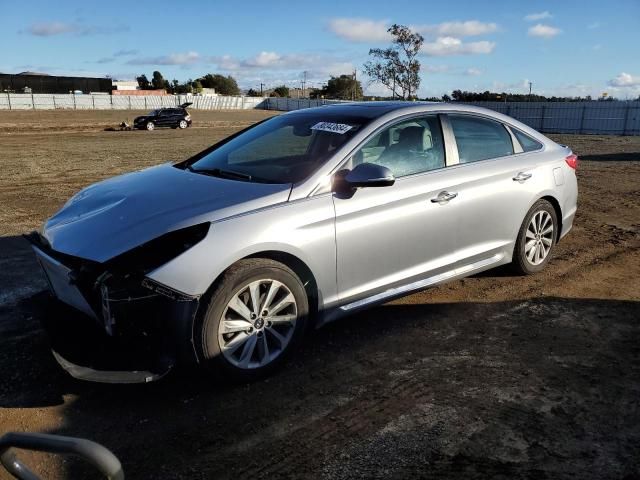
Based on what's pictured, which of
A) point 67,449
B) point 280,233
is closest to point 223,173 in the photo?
point 280,233

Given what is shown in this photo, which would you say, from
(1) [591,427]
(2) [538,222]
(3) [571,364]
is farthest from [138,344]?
(2) [538,222]

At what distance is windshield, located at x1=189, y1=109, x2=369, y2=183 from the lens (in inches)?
161

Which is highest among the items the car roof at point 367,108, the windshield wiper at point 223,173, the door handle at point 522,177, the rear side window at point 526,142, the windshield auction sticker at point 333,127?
the car roof at point 367,108

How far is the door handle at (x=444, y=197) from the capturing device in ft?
14.4

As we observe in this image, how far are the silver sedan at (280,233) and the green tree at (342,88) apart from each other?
6805 cm

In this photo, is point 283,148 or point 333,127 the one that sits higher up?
point 333,127

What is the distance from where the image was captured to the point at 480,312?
4.72m

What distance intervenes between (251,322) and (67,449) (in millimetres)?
1912

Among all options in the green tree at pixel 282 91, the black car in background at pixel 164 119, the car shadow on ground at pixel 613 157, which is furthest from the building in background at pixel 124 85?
the car shadow on ground at pixel 613 157

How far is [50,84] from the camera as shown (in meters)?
86.5

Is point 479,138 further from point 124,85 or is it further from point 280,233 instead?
point 124,85

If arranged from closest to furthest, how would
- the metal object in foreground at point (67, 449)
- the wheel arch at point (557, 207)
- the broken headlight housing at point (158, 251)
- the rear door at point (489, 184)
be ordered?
the metal object in foreground at point (67, 449) → the broken headlight housing at point (158, 251) → the rear door at point (489, 184) → the wheel arch at point (557, 207)

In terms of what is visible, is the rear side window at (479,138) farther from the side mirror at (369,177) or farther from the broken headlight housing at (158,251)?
the broken headlight housing at (158,251)

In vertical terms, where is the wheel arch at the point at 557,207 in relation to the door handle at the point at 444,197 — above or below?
below
